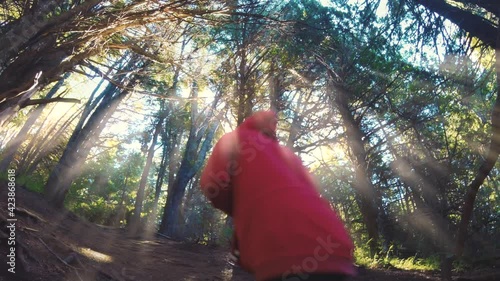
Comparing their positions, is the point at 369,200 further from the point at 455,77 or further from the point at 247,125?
the point at 247,125

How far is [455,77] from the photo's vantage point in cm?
620

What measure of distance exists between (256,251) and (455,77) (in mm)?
6152

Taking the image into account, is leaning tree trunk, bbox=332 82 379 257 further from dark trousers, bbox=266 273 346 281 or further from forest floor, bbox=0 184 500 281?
dark trousers, bbox=266 273 346 281

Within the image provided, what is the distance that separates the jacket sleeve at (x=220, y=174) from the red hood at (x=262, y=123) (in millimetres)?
100

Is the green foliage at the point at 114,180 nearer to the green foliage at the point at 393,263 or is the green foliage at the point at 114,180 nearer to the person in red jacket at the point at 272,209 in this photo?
the green foliage at the point at 393,263

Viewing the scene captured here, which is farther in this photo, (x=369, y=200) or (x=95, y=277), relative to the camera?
(x=369, y=200)

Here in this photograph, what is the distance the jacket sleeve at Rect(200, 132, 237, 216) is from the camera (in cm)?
168

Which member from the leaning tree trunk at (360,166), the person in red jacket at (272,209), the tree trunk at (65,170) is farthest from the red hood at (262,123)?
the tree trunk at (65,170)

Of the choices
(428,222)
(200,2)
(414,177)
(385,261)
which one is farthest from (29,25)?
(414,177)

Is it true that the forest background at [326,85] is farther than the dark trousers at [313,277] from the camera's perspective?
Yes

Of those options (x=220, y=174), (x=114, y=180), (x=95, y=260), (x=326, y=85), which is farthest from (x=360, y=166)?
(x=114, y=180)

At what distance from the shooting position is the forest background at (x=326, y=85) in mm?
3404

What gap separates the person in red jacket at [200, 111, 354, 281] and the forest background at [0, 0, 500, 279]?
1990mm

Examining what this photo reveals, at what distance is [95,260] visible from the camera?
5.18 m
